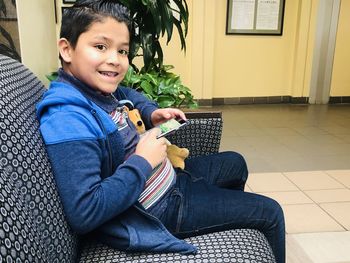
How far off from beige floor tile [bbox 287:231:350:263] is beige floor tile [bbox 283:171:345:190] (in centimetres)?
58

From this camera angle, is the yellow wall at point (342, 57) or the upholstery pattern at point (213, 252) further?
the yellow wall at point (342, 57)

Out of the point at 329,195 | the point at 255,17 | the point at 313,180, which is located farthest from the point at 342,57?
the point at 329,195

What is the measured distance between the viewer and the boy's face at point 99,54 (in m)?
0.93

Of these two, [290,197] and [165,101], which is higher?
[165,101]

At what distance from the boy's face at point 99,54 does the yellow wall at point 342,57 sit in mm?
4758

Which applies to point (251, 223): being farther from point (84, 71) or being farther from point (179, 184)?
point (84, 71)

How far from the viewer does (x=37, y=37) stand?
1.69 m

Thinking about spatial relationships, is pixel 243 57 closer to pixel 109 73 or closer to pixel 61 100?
pixel 109 73

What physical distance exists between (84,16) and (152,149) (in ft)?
1.31

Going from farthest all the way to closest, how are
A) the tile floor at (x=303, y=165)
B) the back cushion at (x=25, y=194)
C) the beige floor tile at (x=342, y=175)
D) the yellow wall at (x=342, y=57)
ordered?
1. the yellow wall at (x=342, y=57)
2. the beige floor tile at (x=342, y=175)
3. the tile floor at (x=303, y=165)
4. the back cushion at (x=25, y=194)

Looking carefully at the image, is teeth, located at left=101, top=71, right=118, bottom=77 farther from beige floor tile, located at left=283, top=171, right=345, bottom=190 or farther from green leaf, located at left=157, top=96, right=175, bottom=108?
beige floor tile, located at left=283, top=171, right=345, bottom=190

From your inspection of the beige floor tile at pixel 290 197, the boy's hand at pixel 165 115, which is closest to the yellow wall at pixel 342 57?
the beige floor tile at pixel 290 197

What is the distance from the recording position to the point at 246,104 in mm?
5082

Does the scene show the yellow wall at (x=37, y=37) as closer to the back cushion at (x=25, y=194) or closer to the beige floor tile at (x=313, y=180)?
the back cushion at (x=25, y=194)
